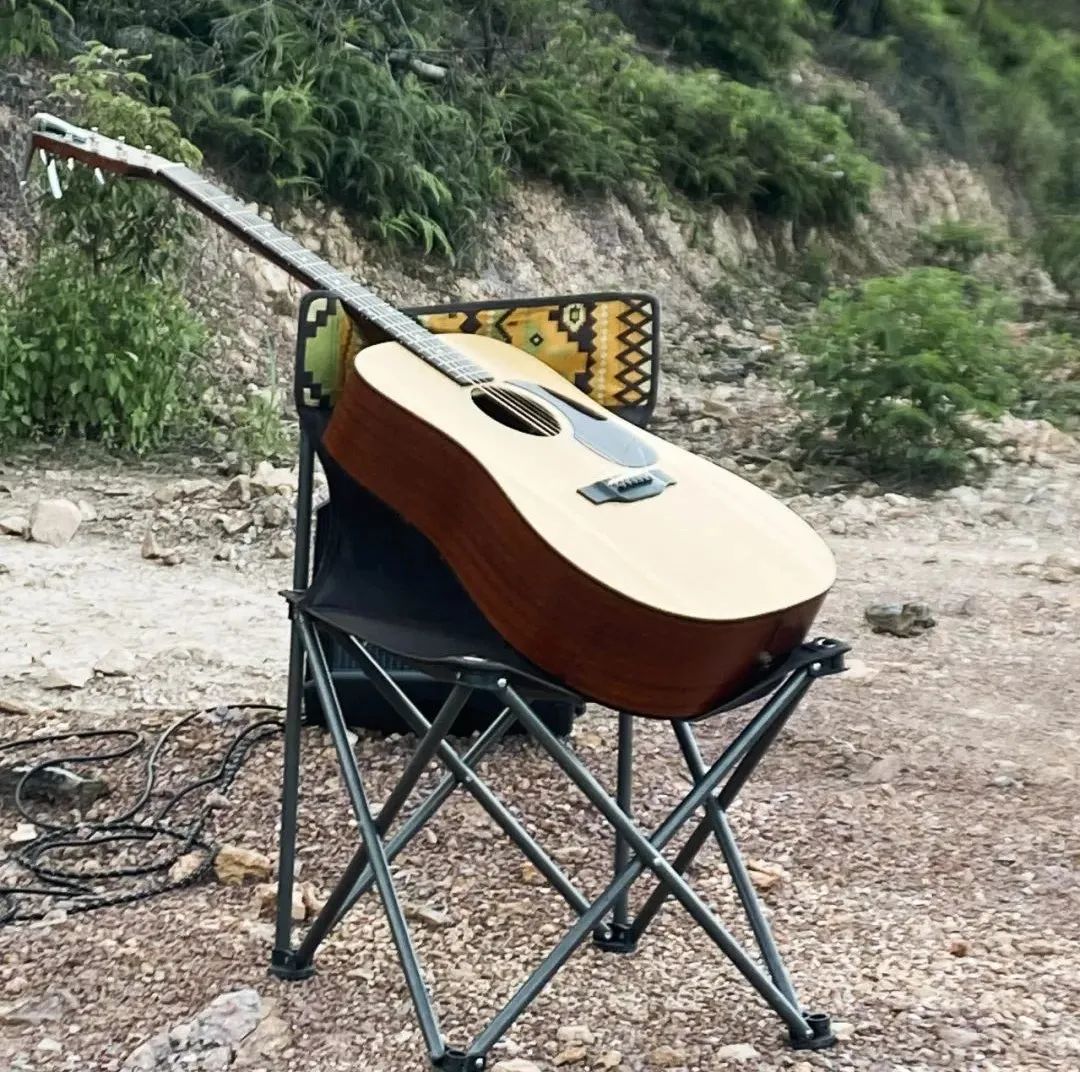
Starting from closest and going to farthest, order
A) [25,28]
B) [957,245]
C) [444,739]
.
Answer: [444,739] < [25,28] < [957,245]

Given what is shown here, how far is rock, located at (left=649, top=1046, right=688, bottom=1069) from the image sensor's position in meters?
2.12

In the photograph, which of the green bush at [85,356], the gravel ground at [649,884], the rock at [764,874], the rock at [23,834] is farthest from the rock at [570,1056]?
the green bush at [85,356]

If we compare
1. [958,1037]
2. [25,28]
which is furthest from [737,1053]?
[25,28]

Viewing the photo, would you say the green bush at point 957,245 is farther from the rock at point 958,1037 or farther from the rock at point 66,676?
the rock at point 958,1037

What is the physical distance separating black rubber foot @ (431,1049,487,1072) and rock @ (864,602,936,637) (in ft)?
8.92

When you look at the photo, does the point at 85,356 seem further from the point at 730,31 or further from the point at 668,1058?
the point at 730,31

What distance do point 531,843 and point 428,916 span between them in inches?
12.4

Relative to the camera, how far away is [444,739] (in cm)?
231

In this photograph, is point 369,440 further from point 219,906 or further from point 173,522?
point 173,522

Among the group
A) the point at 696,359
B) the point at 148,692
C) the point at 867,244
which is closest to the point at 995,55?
the point at 867,244

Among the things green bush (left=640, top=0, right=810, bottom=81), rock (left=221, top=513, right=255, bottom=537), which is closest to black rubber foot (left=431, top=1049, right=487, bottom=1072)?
rock (left=221, top=513, right=255, bottom=537)

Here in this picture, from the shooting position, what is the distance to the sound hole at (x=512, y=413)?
224cm

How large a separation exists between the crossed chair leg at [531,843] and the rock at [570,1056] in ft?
0.30

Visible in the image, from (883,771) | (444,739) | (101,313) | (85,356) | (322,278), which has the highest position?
(322,278)
